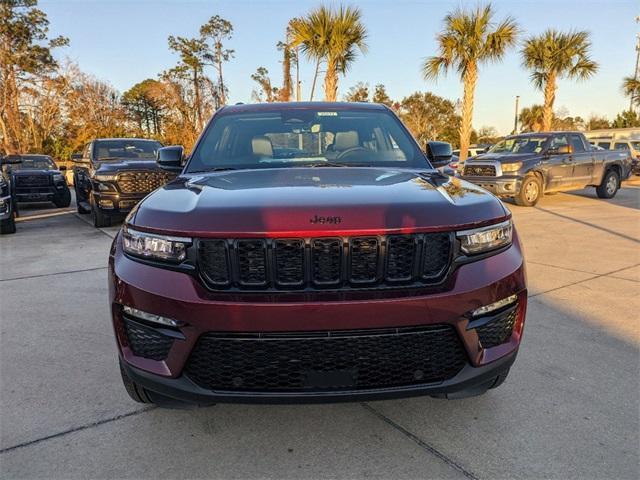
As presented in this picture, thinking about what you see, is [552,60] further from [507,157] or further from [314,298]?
[314,298]

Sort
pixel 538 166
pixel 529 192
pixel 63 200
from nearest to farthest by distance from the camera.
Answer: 1. pixel 538 166
2. pixel 529 192
3. pixel 63 200

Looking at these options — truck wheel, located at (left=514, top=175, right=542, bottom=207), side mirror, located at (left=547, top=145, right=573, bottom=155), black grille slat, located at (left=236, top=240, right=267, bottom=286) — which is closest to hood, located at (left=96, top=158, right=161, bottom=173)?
Answer: black grille slat, located at (left=236, top=240, right=267, bottom=286)

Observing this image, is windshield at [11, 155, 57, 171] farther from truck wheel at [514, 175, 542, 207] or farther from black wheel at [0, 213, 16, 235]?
truck wheel at [514, 175, 542, 207]

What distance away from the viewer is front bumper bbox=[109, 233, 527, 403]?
1776 millimetres

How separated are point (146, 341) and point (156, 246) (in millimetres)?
397

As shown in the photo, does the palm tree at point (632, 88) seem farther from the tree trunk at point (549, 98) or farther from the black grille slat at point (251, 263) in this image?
the black grille slat at point (251, 263)

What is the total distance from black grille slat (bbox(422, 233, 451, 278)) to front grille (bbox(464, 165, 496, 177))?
10.4 meters

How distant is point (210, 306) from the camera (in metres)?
1.79

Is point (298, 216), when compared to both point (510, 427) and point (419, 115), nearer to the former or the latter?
point (510, 427)

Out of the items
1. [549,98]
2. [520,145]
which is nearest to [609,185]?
[520,145]

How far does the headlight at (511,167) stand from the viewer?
1120 centimetres

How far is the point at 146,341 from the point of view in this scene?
1927 millimetres

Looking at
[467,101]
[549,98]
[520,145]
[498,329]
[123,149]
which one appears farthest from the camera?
[549,98]

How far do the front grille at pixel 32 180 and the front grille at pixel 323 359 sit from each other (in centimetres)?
1211
